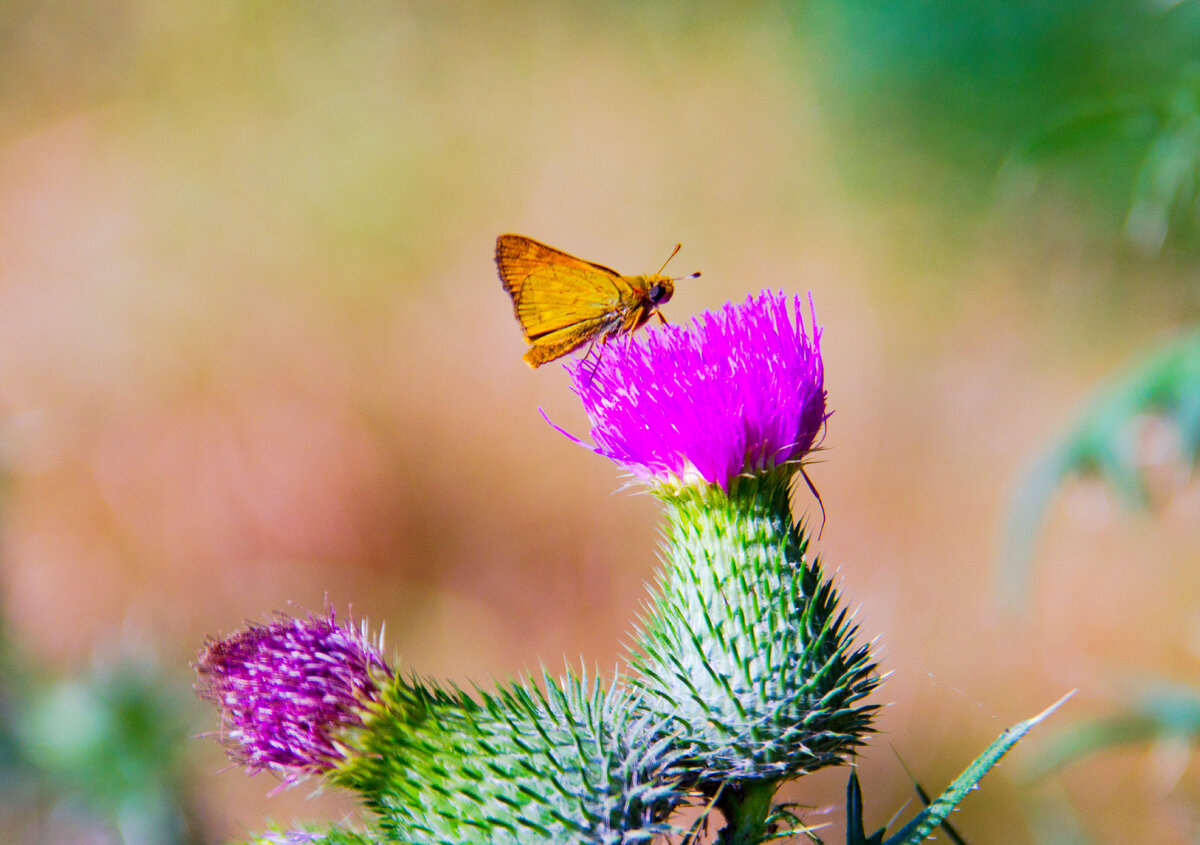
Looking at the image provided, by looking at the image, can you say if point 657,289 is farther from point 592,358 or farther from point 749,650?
point 749,650

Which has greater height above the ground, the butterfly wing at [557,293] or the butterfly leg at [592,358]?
the butterfly wing at [557,293]

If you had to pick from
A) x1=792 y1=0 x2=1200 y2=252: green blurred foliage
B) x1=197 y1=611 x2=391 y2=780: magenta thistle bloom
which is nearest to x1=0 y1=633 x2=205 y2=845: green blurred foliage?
x1=197 y1=611 x2=391 y2=780: magenta thistle bloom

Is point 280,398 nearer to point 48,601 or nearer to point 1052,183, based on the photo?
point 48,601

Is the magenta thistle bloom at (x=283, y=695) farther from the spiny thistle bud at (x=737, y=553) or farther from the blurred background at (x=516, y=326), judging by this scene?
the blurred background at (x=516, y=326)

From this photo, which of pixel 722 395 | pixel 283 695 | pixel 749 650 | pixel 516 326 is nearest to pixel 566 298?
pixel 722 395

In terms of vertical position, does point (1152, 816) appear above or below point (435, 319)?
below

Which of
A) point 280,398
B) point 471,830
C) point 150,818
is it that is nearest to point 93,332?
point 280,398

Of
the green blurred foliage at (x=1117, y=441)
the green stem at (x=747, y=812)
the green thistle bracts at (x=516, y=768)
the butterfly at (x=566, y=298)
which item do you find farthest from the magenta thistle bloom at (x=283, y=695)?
the green blurred foliage at (x=1117, y=441)
